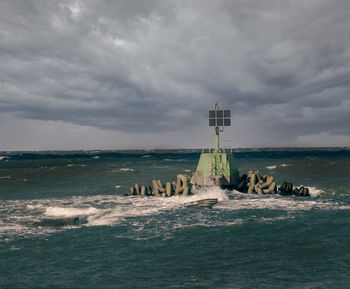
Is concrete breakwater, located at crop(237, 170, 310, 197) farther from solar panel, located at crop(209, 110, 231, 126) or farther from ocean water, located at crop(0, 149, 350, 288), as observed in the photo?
solar panel, located at crop(209, 110, 231, 126)

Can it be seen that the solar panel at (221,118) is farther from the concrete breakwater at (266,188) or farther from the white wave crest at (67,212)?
the white wave crest at (67,212)

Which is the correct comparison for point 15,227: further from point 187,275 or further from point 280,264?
point 280,264

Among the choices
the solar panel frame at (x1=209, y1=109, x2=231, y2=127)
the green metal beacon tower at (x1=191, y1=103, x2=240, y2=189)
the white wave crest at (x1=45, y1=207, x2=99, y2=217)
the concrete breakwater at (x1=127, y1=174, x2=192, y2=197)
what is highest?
the solar panel frame at (x1=209, y1=109, x2=231, y2=127)

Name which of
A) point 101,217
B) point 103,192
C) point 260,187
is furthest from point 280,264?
point 103,192

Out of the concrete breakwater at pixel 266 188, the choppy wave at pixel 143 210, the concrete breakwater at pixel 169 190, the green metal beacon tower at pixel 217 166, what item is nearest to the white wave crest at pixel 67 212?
the choppy wave at pixel 143 210

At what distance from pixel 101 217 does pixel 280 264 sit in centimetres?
1579

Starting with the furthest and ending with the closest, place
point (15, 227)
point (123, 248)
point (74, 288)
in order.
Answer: point (15, 227) → point (123, 248) → point (74, 288)

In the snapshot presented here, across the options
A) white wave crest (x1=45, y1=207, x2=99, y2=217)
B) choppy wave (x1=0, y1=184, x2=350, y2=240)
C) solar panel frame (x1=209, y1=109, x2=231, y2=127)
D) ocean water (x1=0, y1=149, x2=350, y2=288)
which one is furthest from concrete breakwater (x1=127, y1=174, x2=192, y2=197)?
white wave crest (x1=45, y1=207, x2=99, y2=217)

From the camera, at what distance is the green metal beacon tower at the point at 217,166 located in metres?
Result: 39.5

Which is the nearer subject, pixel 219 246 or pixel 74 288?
pixel 74 288

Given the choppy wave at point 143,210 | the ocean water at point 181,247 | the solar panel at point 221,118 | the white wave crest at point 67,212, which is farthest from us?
the solar panel at point 221,118

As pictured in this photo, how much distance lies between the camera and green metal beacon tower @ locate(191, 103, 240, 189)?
1554 inches

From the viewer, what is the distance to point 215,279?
13.1 meters

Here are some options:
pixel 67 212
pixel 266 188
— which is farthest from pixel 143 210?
pixel 266 188
